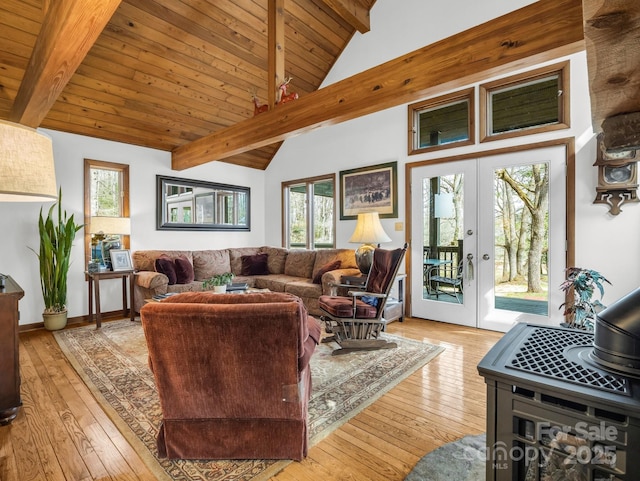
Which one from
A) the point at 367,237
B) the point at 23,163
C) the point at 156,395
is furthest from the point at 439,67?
the point at 156,395

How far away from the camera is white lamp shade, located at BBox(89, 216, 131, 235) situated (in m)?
4.00

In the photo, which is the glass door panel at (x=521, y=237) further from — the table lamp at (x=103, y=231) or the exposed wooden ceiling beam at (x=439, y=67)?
the table lamp at (x=103, y=231)

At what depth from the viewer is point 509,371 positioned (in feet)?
3.26

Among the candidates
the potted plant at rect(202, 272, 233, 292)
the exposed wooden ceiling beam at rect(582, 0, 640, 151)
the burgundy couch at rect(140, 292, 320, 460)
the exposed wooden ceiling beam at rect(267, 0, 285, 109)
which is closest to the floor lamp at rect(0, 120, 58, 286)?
the burgundy couch at rect(140, 292, 320, 460)

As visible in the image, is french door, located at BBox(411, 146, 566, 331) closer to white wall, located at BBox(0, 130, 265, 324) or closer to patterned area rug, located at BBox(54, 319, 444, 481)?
patterned area rug, located at BBox(54, 319, 444, 481)

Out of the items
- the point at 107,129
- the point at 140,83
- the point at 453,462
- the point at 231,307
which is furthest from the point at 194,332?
the point at 107,129

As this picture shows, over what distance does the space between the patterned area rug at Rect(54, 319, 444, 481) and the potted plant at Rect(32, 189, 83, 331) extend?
0.29 meters

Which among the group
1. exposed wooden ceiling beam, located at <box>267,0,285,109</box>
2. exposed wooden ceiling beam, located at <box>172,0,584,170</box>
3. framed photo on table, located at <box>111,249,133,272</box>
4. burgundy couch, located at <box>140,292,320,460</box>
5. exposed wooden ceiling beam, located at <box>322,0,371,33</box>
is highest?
exposed wooden ceiling beam, located at <box>322,0,371,33</box>

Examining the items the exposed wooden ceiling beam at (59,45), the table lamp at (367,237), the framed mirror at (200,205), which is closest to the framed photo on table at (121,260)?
the framed mirror at (200,205)

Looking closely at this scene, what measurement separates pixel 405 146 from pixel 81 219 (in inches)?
178

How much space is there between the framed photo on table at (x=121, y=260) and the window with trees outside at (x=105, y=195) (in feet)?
0.83

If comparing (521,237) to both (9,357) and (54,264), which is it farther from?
(54,264)

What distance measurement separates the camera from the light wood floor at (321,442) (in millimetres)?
1544

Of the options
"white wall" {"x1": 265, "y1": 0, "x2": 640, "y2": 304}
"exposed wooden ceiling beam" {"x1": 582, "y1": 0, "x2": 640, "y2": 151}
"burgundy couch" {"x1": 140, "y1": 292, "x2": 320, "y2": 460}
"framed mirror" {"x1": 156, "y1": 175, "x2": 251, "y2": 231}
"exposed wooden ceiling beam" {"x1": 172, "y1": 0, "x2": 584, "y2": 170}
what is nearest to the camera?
"exposed wooden ceiling beam" {"x1": 582, "y1": 0, "x2": 640, "y2": 151}
